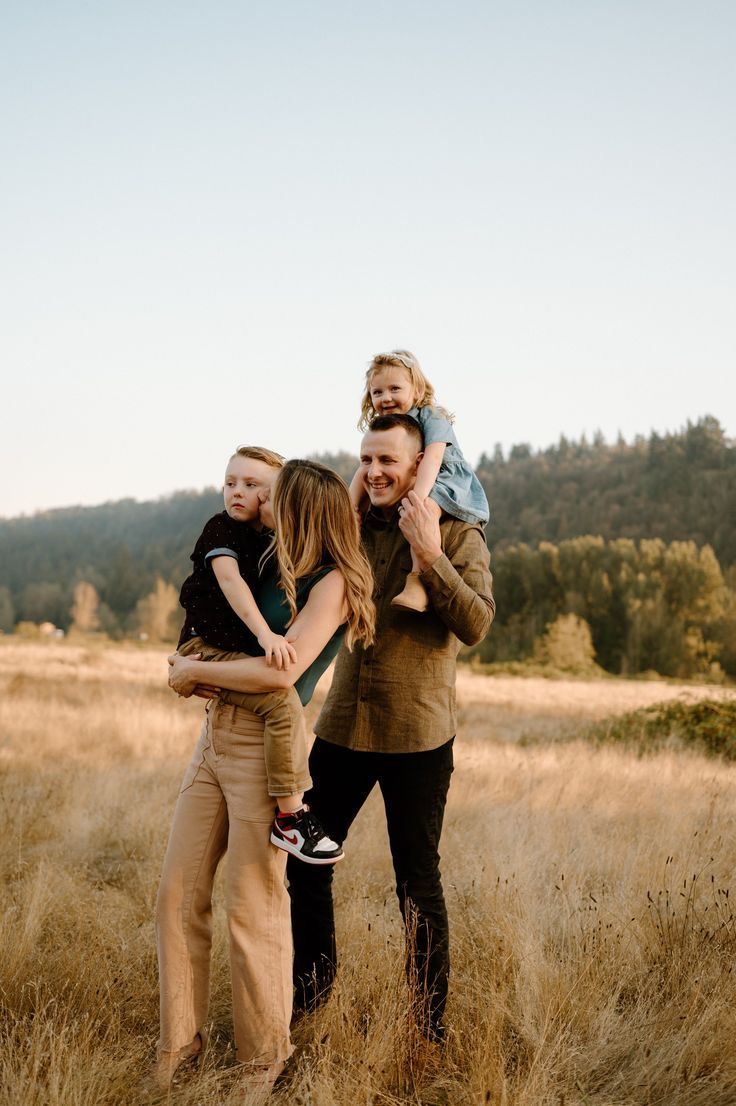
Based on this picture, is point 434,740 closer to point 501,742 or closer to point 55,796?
point 55,796

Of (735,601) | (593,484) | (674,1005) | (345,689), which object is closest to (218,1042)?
(345,689)

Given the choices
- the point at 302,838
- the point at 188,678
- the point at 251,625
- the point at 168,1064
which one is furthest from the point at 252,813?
the point at 168,1064

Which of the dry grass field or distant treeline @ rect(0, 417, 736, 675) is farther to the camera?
distant treeline @ rect(0, 417, 736, 675)

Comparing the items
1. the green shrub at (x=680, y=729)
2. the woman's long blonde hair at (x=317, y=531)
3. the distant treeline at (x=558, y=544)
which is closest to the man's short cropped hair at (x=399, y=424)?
the woman's long blonde hair at (x=317, y=531)

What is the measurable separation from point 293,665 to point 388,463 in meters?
0.92

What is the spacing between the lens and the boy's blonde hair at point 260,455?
2.96 metres

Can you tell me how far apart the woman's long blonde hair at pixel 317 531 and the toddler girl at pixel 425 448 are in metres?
0.18

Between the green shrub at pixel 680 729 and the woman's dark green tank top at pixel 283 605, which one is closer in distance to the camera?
the woman's dark green tank top at pixel 283 605

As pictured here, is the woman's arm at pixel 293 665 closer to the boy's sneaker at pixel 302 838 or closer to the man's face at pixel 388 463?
the boy's sneaker at pixel 302 838

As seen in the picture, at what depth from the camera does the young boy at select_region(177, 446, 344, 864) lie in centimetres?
260

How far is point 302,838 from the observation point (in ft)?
8.50

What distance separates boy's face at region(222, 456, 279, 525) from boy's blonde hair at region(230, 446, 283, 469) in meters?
0.02

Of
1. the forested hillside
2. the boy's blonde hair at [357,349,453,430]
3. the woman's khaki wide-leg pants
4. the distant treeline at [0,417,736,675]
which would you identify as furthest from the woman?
the forested hillside

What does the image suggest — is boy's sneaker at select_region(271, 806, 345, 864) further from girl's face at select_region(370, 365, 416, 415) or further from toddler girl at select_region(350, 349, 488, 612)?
girl's face at select_region(370, 365, 416, 415)
